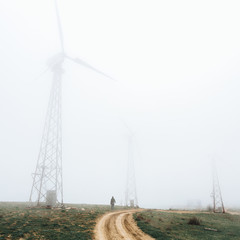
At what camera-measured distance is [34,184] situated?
36125 millimetres

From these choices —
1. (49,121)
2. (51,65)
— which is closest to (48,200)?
(49,121)

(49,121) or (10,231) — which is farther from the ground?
(49,121)

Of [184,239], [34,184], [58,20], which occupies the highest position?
[58,20]

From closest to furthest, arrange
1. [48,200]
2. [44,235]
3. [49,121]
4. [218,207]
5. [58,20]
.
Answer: [44,235], [48,200], [49,121], [58,20], [218,207]

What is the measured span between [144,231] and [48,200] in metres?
23.2

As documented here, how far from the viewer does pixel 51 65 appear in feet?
152

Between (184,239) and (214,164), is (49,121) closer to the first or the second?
(184,239)

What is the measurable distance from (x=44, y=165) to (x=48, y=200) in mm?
6682

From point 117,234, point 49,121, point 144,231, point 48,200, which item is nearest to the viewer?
point 117,234

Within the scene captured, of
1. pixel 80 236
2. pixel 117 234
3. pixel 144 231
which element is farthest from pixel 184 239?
pixel 80 236

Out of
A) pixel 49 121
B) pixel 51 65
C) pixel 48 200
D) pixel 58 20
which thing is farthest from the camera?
pixel 58 20

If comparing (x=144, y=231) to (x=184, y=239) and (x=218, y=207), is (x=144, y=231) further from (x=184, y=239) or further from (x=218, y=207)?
(x=218, y=207)

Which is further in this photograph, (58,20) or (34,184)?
(58,20)

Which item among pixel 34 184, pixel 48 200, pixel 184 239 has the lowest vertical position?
pixel 184 239
